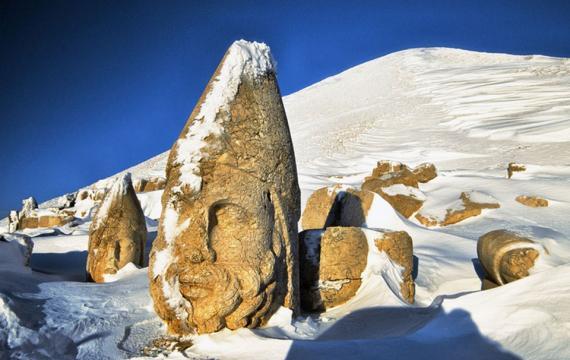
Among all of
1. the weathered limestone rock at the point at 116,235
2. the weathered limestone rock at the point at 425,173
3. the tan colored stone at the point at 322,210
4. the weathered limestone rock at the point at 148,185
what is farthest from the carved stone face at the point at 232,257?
the weathered limestone rock at the point at 148,185

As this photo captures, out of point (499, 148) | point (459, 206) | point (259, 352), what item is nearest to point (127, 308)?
point (259, 352)

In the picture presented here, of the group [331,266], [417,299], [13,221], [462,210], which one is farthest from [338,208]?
[13,221]

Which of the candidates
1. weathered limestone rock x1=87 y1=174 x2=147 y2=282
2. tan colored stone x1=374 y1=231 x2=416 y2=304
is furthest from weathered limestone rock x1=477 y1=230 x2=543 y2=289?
weathered limestone rock x1=87 y1=174 x2=147 y2=282

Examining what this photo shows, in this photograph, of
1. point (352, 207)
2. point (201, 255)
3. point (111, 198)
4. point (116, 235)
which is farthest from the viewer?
point (352, 207)

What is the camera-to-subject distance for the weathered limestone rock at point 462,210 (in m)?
9.23

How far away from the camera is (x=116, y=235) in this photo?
270 inches

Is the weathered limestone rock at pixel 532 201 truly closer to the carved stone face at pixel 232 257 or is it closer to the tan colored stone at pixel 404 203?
the tan colored stone at pixel 404 203

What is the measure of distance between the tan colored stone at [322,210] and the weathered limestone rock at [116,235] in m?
3.66

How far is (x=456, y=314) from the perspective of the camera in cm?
332

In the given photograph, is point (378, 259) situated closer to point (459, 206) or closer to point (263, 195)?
point (263, 195)

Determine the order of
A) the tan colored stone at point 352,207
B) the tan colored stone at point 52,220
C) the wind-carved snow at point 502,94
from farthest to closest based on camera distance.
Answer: the wind-carved snow at point 502,94 < the tan colored stone at point 52,220 < the tan colored stone at point 352,207

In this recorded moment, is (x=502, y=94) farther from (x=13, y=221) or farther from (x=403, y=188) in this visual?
(x=13, y=221)

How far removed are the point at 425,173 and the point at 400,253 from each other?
296 inches

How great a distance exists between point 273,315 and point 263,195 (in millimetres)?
1153
